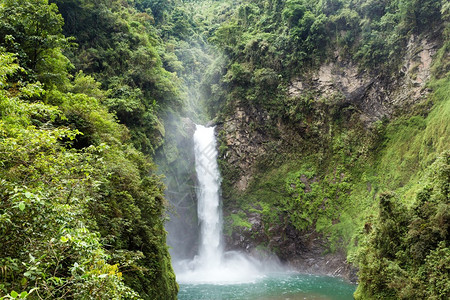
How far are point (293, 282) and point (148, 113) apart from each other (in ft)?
47.4

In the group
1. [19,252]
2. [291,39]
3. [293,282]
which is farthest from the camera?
[291,39]

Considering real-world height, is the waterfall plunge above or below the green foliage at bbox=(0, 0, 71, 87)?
below

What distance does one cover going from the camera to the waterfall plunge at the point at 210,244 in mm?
22328

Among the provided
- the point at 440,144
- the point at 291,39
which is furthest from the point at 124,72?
the point at 440,144

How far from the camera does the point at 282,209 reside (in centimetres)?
2547

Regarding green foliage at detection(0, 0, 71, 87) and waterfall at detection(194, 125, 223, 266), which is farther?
waterfall at detection(194, 125, 223, 266)

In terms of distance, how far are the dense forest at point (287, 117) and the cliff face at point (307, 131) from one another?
10 cm

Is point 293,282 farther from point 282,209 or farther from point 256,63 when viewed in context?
point 256,63

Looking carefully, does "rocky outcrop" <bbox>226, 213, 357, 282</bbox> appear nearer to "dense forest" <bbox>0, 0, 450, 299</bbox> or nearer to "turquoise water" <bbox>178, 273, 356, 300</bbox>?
"dense forest" <bbox>0, 0, 450, 299</bbox>

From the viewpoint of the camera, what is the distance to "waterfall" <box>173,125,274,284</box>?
22.3 meters

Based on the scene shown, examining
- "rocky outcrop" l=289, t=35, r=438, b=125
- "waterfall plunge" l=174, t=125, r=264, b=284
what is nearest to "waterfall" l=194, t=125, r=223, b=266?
"waterfall plunge" l=174, t=125, r=264, b=284

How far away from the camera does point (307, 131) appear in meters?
26.8

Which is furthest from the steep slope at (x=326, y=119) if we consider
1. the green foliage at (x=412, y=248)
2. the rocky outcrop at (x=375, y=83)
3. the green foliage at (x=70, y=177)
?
the green foliage at (x=70, y=177)

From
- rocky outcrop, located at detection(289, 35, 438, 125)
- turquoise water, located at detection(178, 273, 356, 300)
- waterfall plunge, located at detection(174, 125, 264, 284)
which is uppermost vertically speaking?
rocky outcrop, located at detection(289, 35, 438, 125)
